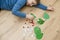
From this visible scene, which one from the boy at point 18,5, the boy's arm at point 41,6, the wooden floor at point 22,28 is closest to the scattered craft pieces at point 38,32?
the wooden floor at point 22,28

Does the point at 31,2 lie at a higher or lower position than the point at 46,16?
higher

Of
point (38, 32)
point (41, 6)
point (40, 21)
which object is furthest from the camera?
point (41, 6)

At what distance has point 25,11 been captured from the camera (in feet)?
5.35

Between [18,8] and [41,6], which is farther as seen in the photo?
[41,6]

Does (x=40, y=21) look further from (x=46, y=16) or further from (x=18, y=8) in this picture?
(x=18, y=8)

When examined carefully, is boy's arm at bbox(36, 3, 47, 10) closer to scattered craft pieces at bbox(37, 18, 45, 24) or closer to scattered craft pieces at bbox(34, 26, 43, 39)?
scattered craft pieces at bbox(37, 18, 45, 24)

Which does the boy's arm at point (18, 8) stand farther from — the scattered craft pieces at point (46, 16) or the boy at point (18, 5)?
the scattered craft pieces at point (46, 16)

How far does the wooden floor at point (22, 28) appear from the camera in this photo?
4.53 feet

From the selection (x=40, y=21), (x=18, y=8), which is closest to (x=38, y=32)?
(x=40, y=21)

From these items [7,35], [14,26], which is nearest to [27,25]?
[14,26]

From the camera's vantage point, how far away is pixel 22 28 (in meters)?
1.45

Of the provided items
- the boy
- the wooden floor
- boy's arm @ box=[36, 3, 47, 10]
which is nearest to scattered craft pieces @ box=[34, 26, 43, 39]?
the wooden floor

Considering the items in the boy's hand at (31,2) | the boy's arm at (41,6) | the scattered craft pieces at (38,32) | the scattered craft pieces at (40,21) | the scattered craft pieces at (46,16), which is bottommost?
the scattered craft pieces at (38,32)

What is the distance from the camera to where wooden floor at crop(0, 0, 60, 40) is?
54.4 inches
